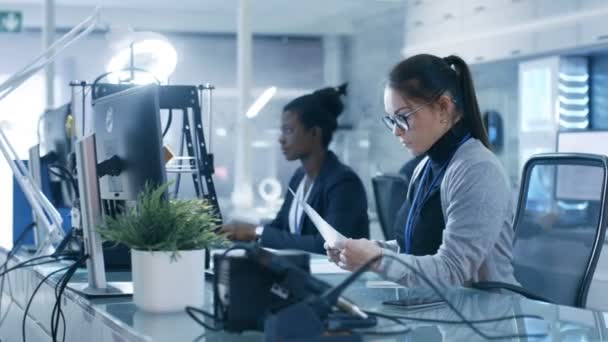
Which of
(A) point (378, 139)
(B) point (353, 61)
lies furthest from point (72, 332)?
(B) point (353, 61)

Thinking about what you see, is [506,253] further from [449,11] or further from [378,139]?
[378,139]

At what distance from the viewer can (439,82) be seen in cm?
212


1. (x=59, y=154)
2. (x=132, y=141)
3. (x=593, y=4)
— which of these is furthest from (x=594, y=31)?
(x=132, y=141)

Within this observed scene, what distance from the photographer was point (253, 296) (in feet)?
4.33

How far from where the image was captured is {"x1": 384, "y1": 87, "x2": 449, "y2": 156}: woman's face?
6.98ft

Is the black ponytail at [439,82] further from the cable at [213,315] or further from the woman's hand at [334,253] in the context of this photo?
the cable at [213,315]

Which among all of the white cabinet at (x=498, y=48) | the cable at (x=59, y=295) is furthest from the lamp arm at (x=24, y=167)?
the white cabinet at (x=498, y=48)

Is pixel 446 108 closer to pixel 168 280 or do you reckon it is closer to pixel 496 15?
pixel 168 280

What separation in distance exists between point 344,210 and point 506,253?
1.05 metres

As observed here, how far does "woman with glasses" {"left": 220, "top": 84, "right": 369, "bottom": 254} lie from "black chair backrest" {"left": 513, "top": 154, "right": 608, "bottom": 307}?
71cm

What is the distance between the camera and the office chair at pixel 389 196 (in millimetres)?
3918

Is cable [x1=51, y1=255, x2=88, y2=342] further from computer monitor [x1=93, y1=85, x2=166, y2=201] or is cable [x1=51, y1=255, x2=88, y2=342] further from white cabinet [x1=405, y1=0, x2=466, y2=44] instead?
white cabinet [x1=405, y1=0, x2=466, y2=44]

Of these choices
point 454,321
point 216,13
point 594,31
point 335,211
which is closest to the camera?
point 454,321

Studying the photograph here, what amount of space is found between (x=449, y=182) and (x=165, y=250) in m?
0.80
